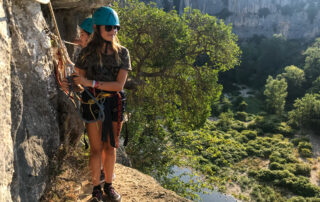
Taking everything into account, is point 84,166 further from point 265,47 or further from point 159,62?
point 265,47

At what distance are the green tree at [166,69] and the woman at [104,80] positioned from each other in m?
8.17

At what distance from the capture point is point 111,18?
366 cm

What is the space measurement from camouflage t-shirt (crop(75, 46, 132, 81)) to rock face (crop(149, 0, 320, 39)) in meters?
89.2

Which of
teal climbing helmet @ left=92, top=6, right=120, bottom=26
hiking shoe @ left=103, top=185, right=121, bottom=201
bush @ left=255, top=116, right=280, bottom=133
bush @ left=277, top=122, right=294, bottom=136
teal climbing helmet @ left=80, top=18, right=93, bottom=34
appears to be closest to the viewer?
teal climbing helmet @ left=92, top=6, right=120, bottom=26

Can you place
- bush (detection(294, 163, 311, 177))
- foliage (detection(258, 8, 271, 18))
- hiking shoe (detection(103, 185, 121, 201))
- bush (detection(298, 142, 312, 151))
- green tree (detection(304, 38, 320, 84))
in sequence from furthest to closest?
foliage (detection(258, 8, 271, 18))
green tree (detection(304, 38, 320, 84))
bush (detection(298, 142, 312, 151))
bush (detection(294, 163, 311, 177))
hiking shoe (detection(103, 185, 121, 201))

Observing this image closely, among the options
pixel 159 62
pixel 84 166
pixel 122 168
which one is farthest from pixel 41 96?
pixel 159 62

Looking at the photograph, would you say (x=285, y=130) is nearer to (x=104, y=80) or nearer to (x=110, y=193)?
(x=110, y=193)

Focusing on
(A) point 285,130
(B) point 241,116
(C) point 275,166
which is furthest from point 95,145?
(B) point 241,116

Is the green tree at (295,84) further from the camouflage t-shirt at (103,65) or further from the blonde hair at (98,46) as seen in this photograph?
the blonde hair at (98,46)

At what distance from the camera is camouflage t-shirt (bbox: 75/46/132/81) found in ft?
12.6

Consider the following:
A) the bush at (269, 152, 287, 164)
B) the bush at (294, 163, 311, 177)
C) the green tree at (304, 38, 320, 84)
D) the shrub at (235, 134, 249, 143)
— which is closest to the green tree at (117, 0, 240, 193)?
the bush at (294, 163, 311, 177)

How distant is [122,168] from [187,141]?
32.0 ft

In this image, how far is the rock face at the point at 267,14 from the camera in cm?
9019

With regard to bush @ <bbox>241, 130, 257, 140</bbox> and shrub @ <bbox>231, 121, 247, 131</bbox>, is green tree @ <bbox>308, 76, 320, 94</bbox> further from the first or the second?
bush @ <bbox>241, 130, 257, 140</bbox>
